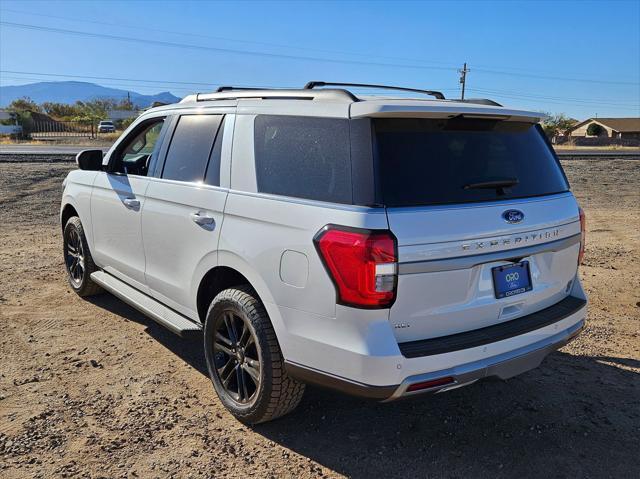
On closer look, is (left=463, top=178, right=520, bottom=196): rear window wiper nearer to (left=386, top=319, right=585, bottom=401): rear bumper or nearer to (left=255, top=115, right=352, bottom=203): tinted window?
(left=255, top=115, right=352, bottom=203): tinted window

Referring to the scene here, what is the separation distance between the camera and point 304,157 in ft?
10.1

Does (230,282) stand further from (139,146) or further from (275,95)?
(139,146)

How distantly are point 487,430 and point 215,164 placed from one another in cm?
239

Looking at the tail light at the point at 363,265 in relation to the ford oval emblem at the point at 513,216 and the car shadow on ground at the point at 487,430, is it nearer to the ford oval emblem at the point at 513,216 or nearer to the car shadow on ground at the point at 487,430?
the car shadow on ground at the point at 487,430

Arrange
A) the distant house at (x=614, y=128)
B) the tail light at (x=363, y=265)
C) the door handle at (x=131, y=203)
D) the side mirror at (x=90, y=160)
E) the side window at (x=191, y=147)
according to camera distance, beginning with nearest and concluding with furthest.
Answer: the tail light at (x=363, y=265)
the side window at (x=191, y=147)
the door handle at (x=131, y=203)
the side mirror at (x=90, y=160)
the distant house at (x=614, y=128)

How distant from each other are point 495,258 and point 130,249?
9.62ft

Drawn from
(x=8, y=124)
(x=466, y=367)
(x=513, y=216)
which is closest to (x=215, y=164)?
(x=513, y=216)

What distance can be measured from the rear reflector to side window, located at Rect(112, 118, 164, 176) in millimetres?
2872

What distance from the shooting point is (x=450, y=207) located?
2.80m

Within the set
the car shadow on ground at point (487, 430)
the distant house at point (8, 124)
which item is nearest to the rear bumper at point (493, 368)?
the car shadow on ground at point (487, 430)

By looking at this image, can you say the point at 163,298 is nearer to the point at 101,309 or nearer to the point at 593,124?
the point at 101,309

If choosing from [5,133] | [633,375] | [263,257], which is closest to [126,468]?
[263,257]

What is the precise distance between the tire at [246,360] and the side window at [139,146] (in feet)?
5.50

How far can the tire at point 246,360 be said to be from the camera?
3111 mm
